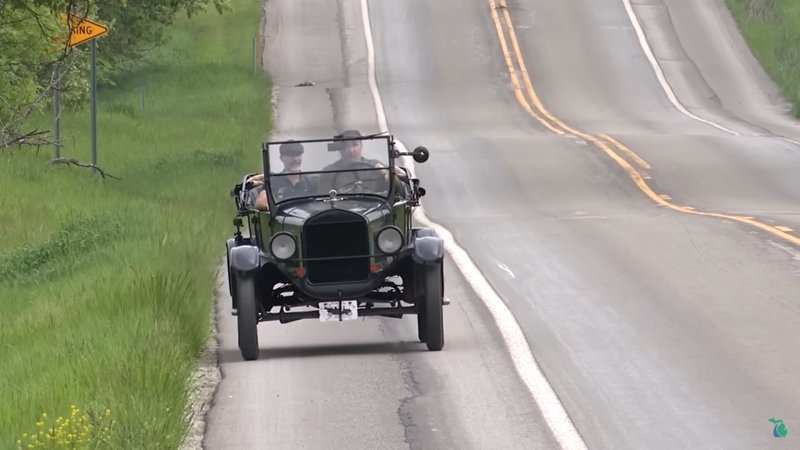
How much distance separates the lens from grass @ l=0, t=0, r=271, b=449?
9828 mm

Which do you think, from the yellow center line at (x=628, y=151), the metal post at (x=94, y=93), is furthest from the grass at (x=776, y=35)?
the metal post at (x=94, y=93)

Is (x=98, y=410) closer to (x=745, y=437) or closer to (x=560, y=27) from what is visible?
(x=745, y=437)

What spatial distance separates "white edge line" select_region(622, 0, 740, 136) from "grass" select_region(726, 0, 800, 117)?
104 inches

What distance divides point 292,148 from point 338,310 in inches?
65.0

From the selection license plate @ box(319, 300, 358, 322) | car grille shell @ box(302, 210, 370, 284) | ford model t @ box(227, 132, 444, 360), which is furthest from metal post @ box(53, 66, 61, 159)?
license plate @ box(319, 300, 358, 322)

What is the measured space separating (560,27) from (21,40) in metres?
26.9

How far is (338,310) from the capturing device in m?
12.4

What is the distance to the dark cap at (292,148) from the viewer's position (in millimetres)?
13352

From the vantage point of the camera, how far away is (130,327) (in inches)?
469

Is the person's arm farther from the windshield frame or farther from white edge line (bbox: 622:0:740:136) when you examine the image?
white edge line (bbox: 622:0:740:136)

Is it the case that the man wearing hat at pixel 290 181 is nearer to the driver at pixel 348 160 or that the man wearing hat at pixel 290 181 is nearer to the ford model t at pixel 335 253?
the ford model t at pixel 335 253

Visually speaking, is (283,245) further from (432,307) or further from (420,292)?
(432,307)

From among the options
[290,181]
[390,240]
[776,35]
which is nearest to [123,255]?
[290,181]

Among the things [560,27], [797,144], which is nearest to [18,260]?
[797,144]
